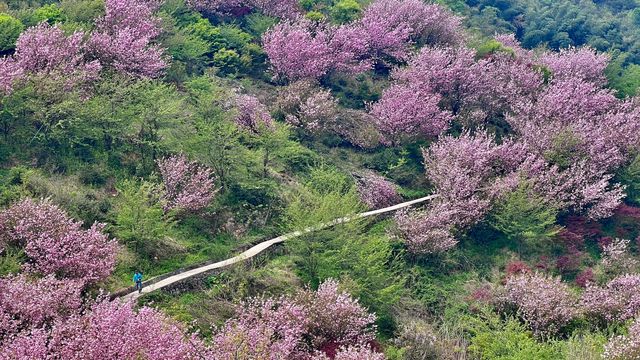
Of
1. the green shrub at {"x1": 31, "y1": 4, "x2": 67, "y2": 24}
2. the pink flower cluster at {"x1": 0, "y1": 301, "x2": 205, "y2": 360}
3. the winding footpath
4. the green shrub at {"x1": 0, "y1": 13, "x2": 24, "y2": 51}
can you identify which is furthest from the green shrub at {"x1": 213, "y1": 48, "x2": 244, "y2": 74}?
the pink flower cluster at {"x1": 0, "y1": 301, "x2": 205, "y2": 360}

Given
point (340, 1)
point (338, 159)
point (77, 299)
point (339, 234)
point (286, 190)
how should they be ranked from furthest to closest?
1. point (340, 1)
2. point (338, 159)
3. point (286, 190)
4. point (339, 234)
5. point (77, 299)

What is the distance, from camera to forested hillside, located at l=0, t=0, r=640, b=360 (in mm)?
20156

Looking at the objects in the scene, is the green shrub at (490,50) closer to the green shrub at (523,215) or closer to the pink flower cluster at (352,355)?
the green shrub at (523,215)

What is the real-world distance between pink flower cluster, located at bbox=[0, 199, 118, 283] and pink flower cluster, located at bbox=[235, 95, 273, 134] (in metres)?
12.3

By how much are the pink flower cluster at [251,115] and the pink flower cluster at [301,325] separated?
12532 mm

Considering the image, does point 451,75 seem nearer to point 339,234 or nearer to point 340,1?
point 340,1

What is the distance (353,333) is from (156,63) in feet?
66.6

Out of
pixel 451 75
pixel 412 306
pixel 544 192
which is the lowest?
pixel 412 306

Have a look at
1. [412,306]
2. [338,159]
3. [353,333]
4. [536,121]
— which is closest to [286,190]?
[338,159]

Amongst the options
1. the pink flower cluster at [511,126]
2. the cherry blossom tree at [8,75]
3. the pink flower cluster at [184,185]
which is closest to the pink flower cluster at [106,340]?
the pink flower cluster at [184,185]

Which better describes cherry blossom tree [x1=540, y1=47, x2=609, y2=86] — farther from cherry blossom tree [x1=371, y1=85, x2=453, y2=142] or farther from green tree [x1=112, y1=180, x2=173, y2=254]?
green tree [x1=112, y1=180, x2=173, y2=254]

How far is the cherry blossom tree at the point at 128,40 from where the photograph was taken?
100 feet

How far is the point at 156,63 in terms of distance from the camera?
3275 cm

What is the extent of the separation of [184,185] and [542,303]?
659 inches
